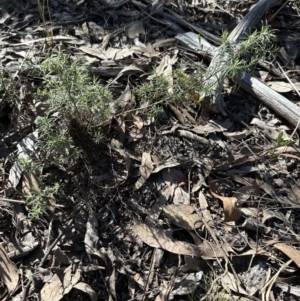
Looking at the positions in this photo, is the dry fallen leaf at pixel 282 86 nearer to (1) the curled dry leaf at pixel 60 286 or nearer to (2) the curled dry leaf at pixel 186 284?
(2) the curled dry leaf at pixel 186 284

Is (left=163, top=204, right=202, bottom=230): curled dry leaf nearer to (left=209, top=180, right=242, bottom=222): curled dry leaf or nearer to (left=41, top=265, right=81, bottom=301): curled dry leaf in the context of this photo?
(left=209, top=180, right=242, bottom=222): curled dry leaf

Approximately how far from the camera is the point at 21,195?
243 centimetres

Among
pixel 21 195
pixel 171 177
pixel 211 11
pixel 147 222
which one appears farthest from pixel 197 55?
pixel 21 195

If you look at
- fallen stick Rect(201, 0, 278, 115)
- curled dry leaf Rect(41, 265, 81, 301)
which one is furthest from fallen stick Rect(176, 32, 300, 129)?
curled dry leaf Rect(41, 265, 81, 301)

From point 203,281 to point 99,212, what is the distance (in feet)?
1.88

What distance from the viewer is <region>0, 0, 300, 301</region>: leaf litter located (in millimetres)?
2238

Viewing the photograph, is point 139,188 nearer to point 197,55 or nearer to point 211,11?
point 197,55

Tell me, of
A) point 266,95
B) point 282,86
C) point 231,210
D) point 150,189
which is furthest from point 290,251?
point 282,86

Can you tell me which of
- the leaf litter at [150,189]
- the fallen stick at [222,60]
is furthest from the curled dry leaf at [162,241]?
the fallen stick at [222,60]

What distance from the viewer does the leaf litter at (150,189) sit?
7.34 feet

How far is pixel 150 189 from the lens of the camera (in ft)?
8.13

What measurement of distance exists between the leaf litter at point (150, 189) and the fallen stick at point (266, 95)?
0.09ft

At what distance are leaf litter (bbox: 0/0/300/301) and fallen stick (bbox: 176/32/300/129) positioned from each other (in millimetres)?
29

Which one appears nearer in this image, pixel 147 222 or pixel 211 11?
pixel 147 222
